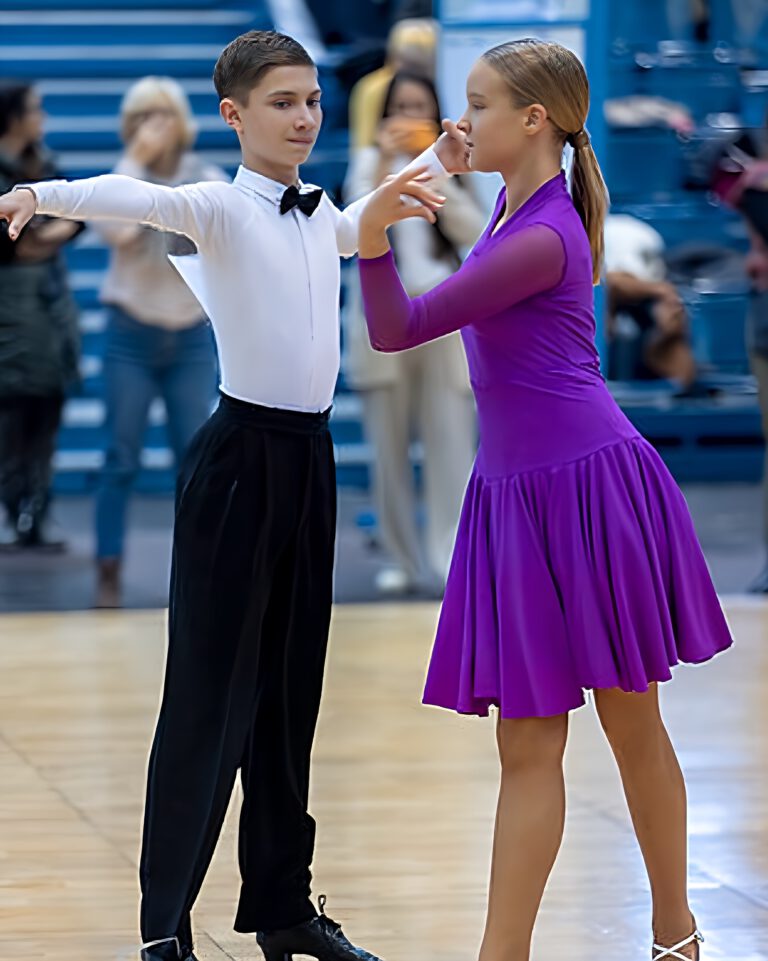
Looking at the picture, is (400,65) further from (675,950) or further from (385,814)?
(675,950)

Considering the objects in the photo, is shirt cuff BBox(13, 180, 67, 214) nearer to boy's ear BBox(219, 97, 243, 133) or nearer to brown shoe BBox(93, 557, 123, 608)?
boy's ear BBox(219, 97, 243, 133)

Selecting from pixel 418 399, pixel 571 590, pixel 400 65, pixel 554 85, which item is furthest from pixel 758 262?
pixel 571 590

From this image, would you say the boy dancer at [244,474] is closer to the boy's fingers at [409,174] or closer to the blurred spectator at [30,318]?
the boy's fingers at [409,174]

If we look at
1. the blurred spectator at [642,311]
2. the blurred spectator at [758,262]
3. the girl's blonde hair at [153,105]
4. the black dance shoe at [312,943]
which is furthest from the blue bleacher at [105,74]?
the black dance shoe at [312,943]

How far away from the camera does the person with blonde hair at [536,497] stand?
10.3 ft

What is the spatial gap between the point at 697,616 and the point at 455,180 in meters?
4.20

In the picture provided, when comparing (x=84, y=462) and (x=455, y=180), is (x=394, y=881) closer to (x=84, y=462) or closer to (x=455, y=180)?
(x=455, y=180)

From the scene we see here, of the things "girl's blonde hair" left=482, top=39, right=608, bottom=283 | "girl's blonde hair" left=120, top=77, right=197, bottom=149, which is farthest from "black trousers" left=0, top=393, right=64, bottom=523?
"girl's blonde hair" left=482, top=39, right=608, bottom=283

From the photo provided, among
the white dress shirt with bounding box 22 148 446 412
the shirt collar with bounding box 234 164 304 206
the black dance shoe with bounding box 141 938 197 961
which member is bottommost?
the black dance shoe with bounding box 141 938 197 961

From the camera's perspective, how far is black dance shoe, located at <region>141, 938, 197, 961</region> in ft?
10.9

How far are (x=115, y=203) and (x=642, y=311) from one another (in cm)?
763

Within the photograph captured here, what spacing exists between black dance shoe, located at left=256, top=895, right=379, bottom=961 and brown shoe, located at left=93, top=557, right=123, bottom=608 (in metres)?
3.98

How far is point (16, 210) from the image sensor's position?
9.88ft

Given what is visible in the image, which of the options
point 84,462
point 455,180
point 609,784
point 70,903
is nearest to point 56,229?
point 455,180
